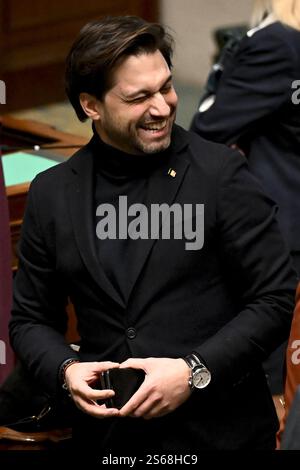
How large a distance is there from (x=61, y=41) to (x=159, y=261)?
5130 millimetres

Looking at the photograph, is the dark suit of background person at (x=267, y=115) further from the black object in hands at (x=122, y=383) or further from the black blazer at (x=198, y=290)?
the black object in hands at (x=122, y=383)

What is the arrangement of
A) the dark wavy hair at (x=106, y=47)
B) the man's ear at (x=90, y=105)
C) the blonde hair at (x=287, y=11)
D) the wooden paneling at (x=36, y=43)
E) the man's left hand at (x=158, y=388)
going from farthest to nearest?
the wooden paneling at (x=36, y=43)
the blonde hair at (x=287, y=11)
the man's ear at (x=90, y=105)
the dark wavy hair at (x=106, y=47)
the man's left hand at (x=158, y=388)

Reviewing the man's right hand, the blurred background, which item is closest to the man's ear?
the man's right hand

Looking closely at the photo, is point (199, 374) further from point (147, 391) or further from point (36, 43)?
point (36, 43)

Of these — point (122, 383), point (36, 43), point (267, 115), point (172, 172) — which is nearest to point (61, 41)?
point (36, 43)

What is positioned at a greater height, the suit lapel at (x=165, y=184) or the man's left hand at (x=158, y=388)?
the suit lapel at (x=165, y=184)

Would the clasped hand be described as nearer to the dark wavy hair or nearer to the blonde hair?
the dark wavy hair

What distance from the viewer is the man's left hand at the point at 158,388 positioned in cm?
302

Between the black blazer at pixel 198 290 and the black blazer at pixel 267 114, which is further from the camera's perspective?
the black blazer at pixel 267 114

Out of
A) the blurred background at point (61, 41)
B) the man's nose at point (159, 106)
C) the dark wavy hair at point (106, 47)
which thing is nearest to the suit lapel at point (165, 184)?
the man's nose at point (159, 106)

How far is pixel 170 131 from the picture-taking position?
3186 millimetres

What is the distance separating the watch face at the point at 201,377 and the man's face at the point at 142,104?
528 mm

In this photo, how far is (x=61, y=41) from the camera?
8117 mm
